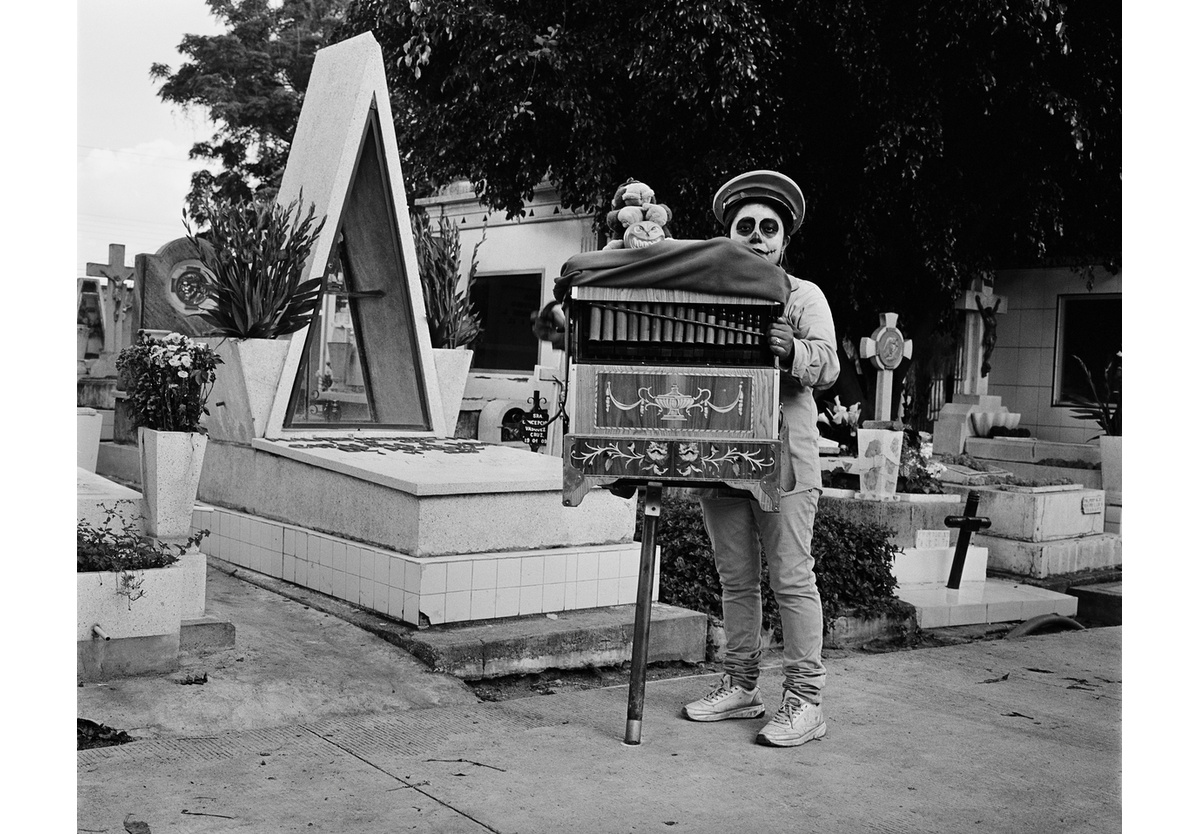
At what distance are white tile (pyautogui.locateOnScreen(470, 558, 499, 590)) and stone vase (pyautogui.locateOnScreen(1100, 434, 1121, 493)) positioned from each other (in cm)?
857

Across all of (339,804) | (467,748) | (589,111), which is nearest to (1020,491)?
(589,111)

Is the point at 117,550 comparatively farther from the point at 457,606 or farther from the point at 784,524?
the point at 784,524

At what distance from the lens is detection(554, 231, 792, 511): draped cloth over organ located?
4242 millimetres

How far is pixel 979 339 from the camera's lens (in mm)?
17031

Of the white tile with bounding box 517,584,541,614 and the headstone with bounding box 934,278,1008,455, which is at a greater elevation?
the headstone with bounding box 934,278,1008,455

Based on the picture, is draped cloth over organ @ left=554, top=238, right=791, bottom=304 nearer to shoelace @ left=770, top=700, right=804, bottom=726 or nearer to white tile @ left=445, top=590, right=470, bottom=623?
shoelace @ left=770, top=700, right=804, bottom=726

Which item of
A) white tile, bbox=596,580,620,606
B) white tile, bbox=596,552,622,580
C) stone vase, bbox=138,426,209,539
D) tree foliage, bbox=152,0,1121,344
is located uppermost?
tree foliage, bbox=152,0,1121,344

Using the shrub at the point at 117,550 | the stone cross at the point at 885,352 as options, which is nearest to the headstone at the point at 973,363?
the stone cross at the point at 885,352

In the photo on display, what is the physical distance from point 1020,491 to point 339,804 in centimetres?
809

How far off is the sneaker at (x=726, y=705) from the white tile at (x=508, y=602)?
134cm

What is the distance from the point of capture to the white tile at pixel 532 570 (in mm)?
5891

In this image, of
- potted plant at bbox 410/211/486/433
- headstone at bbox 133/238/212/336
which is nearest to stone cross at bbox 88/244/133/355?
headstone at bbox 133/238/212/336

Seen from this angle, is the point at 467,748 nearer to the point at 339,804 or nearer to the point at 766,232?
the point at 339,804

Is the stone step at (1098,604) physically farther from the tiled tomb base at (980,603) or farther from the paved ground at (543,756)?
the paved ground at (543,756)
